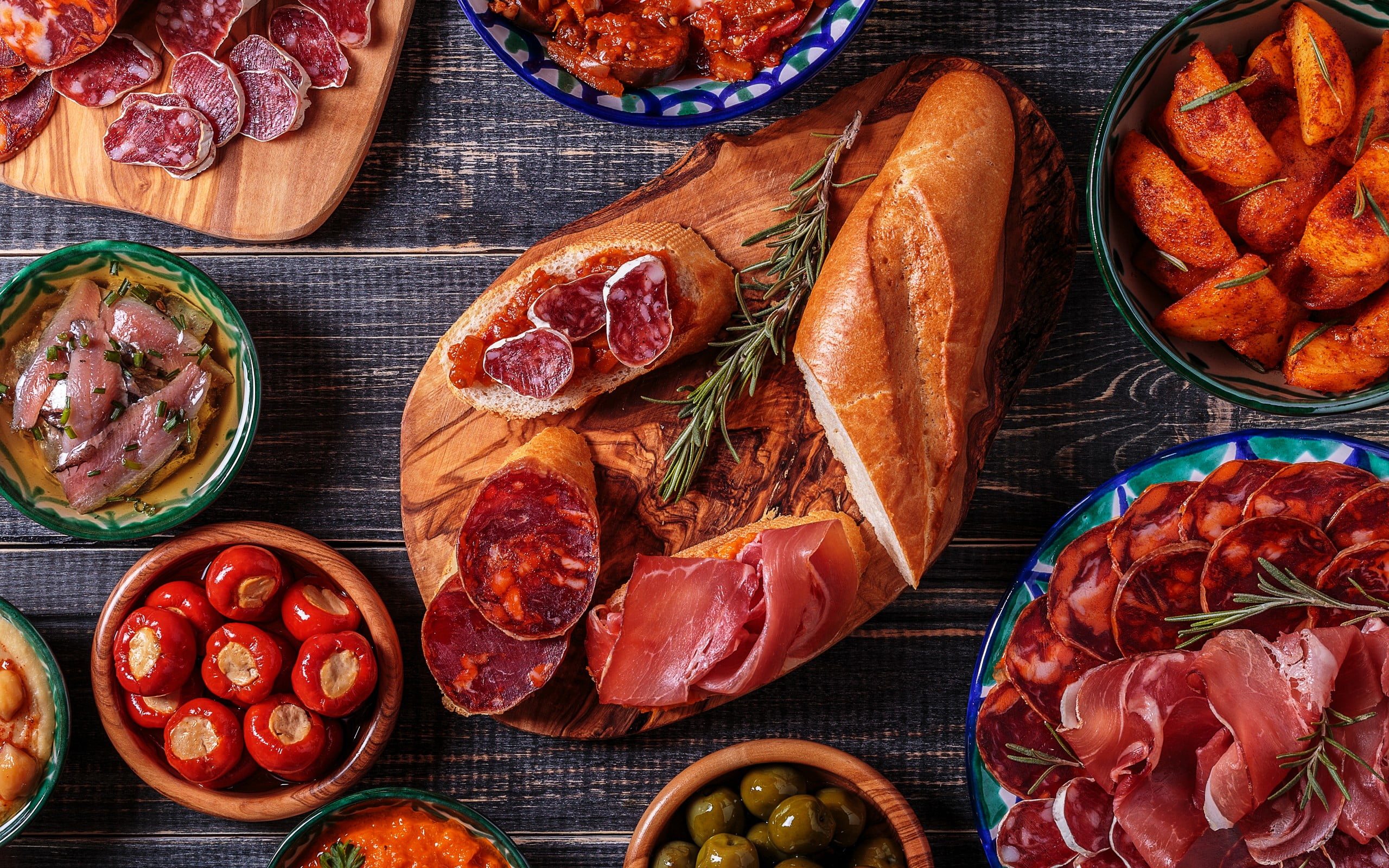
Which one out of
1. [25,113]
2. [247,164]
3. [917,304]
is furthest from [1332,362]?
[25,113]

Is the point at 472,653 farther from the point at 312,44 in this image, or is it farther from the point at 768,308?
the point at 312,44

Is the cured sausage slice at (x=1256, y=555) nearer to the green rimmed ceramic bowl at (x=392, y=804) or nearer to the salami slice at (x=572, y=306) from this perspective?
the salami slice at (x=572, y=306)

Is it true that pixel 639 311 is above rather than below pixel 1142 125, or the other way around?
below

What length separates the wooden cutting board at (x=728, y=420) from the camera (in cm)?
211

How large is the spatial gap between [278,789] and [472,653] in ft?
1.90

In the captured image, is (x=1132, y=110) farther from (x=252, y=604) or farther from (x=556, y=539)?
(x=252, y=604)

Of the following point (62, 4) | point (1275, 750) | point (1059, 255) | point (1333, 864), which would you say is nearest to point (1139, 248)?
point (1059, 255)

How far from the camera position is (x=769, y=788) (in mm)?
2016

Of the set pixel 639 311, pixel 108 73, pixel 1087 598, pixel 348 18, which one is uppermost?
pixel 348 18

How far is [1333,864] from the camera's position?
1.78 metres

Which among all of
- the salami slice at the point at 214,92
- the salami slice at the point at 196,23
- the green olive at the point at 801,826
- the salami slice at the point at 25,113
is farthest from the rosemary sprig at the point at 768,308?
the salami slice at the point at 25,113

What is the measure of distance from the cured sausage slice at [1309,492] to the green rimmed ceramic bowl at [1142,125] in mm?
125

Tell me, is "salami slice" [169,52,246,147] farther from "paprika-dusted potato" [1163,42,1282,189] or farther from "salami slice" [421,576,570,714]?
"paprika-dusted potato" [1163,42,1282,189]

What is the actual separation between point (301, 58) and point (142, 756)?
5.54 feet
